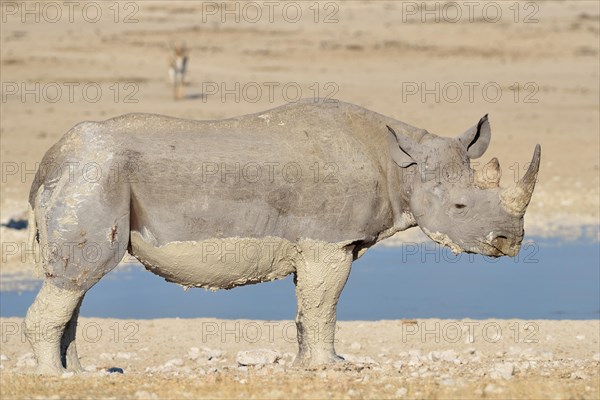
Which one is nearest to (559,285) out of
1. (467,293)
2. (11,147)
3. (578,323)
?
(467,293)

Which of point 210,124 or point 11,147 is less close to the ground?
point 210,124

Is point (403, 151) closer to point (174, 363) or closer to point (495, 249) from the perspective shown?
point (495, 249)

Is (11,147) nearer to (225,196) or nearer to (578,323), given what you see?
(578,323)

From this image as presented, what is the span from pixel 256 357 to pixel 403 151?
2.11 m

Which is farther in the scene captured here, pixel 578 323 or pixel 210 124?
pixel 578 323

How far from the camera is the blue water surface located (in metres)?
14.9

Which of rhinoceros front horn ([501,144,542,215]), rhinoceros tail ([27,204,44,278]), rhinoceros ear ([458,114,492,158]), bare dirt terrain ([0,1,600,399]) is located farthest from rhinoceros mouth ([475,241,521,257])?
rhinoceros tail ([27,204,44,278])

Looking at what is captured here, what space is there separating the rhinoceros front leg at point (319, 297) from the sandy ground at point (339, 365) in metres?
0.20

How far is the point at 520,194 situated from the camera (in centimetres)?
1009

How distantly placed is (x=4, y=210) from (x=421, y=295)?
5.90m

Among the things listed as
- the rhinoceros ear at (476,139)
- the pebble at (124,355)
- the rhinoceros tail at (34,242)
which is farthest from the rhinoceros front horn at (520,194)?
the pebble at (124,355)

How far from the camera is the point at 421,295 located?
1562cm

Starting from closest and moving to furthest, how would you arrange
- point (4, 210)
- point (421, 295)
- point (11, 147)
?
point (421, 295) → point (4, 210) → point (11, 147)

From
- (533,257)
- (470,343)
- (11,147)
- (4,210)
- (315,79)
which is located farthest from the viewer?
(315,79)
